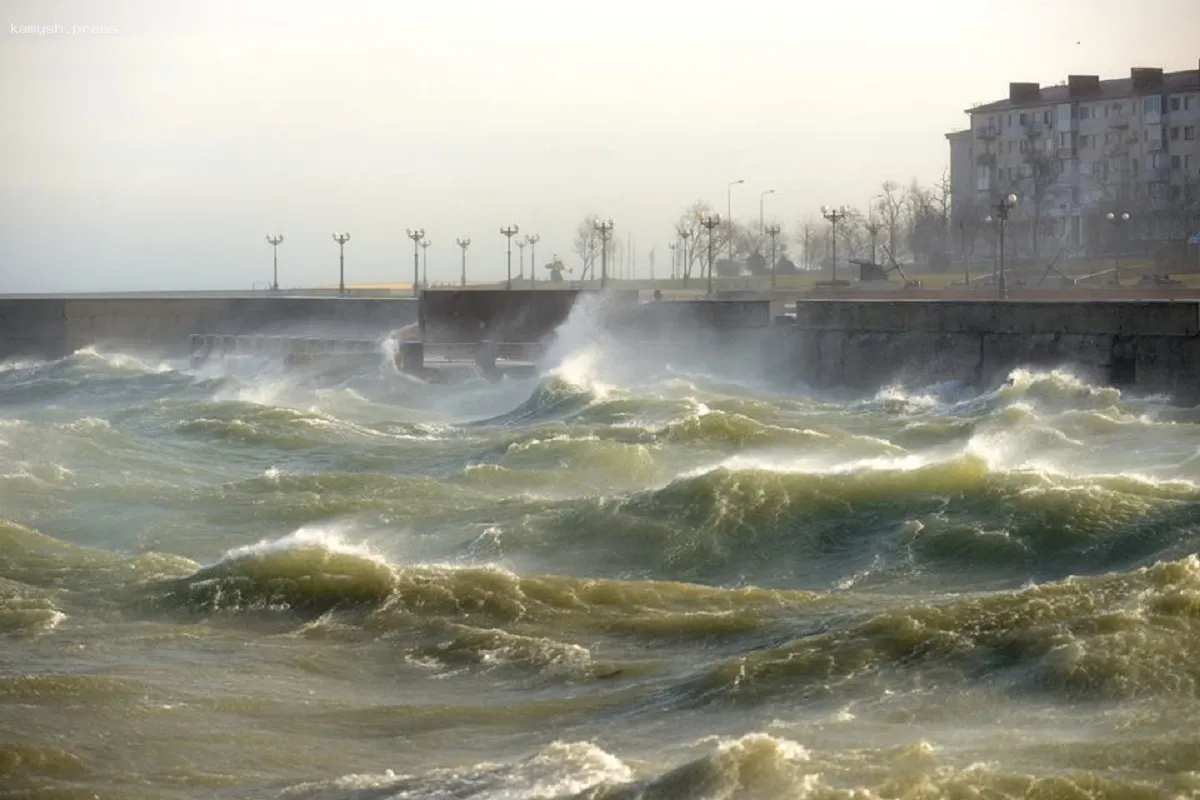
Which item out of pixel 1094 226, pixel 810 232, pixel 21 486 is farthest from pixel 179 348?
pixel 810 232

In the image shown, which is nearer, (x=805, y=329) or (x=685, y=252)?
(x=805, y=329)

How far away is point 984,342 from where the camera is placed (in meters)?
27.7

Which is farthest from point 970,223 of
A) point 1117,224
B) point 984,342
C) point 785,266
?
point 984,342

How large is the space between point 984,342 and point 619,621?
59.5 ft

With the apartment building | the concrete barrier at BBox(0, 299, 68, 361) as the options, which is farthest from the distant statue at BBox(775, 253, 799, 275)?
the concrete barrier at BBox(0, 299, 68, 361)

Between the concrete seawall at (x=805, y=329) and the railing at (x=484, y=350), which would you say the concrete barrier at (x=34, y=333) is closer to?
the concrete seawall at (x=805, y=329)

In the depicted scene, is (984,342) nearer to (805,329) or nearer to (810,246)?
(805,329)

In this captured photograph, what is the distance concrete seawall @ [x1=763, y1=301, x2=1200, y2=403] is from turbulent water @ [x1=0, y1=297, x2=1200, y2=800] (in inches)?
134

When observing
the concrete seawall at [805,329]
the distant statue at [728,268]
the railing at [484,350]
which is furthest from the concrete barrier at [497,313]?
the distant statue at [728,268]

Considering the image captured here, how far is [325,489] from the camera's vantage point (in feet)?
56.4

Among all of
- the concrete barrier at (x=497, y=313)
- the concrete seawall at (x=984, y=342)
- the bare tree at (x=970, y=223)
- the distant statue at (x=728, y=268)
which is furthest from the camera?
the distant statue at (x=728, y=268)

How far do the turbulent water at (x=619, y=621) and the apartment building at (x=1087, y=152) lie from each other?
6195 centimetres

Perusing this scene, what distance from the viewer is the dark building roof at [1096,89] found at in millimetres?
79875

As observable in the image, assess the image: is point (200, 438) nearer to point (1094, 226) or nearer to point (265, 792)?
point (265, 792)
